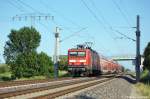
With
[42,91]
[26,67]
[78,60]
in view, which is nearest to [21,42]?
[26,67]

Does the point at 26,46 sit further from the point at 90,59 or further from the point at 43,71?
the point at 90,59

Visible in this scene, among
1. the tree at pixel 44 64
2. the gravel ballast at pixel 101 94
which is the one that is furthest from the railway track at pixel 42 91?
the tree at pixel 44 64

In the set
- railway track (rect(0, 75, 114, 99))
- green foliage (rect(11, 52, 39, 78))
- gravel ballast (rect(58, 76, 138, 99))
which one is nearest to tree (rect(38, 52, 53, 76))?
green foliage (rect(11, 52, 39, 78))

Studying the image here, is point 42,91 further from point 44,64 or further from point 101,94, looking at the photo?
point 44,64

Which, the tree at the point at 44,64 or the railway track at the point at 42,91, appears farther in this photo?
the tree at the point at 44,64

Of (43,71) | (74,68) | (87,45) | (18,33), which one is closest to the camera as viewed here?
(74,68)

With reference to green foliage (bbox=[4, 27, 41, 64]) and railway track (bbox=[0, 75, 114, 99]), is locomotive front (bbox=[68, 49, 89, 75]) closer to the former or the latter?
railway track (bbox=[0, 75, 114, 99])

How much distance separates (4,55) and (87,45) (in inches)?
2412

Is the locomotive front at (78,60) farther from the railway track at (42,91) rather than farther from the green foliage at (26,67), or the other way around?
the green foliage at (26,67)

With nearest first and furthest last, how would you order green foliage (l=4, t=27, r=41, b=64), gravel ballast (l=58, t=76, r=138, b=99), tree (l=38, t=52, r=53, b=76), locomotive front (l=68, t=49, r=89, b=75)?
gravel ballast (l=58, t=76, r=138, b=99), locomotive front (l=68, t=49, r=89, b=75), tree (l=38, t=52, r=53, b=76), green foliage (l=4, t=27, r=41, b=64)

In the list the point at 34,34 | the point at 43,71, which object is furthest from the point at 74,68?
the point at 34,34

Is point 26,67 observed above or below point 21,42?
below

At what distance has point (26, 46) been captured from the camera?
362 ft

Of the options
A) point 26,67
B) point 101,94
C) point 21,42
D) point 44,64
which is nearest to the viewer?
point 101,94
